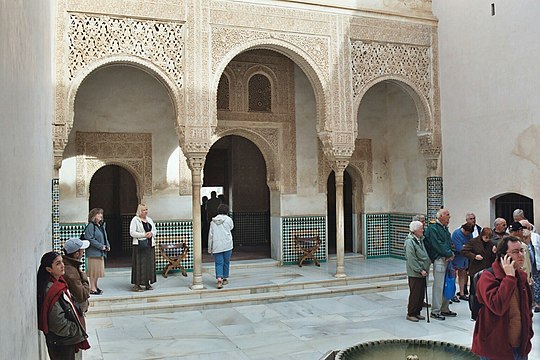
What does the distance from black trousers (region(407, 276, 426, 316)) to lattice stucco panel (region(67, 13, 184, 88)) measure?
375cm

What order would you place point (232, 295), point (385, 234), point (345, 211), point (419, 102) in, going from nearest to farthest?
point (232, 295) < point (419, 102) < point (385, 234) < point (345, 211)

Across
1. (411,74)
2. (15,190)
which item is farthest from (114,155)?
(15,190)

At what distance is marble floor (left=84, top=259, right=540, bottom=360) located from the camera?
4.57m

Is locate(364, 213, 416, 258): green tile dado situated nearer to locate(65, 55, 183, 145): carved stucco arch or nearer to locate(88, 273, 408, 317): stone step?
locate(88, 273, 408, 317): stone step

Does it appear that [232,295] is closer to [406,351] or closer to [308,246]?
[308,246]

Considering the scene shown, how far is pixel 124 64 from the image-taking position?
6707 millimetres

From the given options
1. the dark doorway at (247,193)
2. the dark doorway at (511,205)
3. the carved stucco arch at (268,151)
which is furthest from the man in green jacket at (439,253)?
the dark doorway at (247,193)

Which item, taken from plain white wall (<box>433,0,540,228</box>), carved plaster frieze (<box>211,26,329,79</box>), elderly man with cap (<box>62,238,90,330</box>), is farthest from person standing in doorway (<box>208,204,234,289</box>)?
plain white wall (<box>433,0,540,228</box>)

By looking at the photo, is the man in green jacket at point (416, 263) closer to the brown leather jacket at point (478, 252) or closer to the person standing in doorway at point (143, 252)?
the brown leather jacket at point (478, 252)

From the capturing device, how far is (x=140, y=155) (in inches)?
317

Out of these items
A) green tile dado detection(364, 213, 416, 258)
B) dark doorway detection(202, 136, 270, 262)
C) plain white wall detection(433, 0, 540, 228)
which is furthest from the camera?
dark doorway detection(202, 136, 270, 262)

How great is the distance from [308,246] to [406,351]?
4.87 meters

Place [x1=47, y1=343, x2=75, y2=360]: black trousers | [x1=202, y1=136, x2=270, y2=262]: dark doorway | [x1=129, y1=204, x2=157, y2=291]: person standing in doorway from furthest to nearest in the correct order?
[x1=202, y1=136, x2=270, y2=262]: dark doorway → [x1=129, y1=204, x2=157, y2=291]: person standing in doorway → [x1=47, y1=343, x2=75, y2=360]: black trousers

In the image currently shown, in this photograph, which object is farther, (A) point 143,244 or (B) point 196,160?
(B) point 196,160
